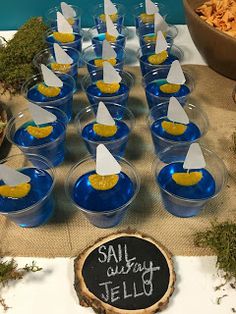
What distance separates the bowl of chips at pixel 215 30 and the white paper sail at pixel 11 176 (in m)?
0.84

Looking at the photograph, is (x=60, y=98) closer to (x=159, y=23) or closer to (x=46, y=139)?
(x=46, y=139)

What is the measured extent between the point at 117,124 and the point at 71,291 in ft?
1.82

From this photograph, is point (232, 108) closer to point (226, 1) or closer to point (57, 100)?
point (226, 1)

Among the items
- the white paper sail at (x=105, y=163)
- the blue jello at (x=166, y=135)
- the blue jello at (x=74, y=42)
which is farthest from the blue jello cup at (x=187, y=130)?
the blue jello at (x=74, y=42)

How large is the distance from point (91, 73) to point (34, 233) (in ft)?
2.27

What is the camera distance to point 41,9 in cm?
186

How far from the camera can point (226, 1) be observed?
143 cm

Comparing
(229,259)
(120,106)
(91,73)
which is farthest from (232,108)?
(229,259)

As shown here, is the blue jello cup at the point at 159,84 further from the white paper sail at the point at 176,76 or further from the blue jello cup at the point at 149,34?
the blue jello cup at the point at 149,34

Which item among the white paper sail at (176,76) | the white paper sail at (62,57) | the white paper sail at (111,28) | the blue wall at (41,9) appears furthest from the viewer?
the blue wall at (41,9)

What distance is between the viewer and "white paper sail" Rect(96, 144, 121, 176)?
2.99 feet

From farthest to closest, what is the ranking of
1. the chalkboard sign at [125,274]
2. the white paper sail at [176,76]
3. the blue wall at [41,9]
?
the blue wall at [41,9] → the white paper sail at [176,76] → the chalkboard sign at [125,274]

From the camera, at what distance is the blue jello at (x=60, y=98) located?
123cm

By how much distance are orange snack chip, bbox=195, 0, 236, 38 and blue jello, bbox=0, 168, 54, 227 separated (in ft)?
2.82
